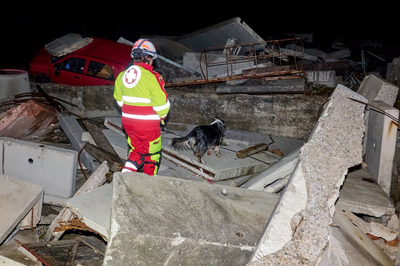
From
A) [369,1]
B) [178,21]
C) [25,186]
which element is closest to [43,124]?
[25,186]

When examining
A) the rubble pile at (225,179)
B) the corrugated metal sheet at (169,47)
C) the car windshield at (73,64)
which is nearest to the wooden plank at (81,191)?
the rubble pile at (225,179)

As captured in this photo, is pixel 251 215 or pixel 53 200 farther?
pixel 53 200

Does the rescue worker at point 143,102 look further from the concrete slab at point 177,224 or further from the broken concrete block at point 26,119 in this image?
the broken concrete block at point 26,119

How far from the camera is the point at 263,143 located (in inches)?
247

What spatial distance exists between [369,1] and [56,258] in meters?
18.0

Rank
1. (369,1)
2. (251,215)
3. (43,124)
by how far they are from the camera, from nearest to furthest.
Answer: (251,215), (43,124), (369,1)

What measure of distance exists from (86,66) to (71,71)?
41 centimetres

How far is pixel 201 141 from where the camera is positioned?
5.43 meters

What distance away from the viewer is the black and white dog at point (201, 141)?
5.43m

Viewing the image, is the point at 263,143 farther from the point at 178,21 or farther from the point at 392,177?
the point at 178,21

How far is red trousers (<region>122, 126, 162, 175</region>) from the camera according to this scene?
14.7ft

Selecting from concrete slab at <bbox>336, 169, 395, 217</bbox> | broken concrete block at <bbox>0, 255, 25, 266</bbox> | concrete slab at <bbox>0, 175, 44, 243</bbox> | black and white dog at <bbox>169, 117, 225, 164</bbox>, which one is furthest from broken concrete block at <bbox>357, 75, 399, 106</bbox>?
broken concrete block at <bbox>0, 255, 25, 266</bbox>

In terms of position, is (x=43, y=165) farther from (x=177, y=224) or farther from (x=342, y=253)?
(x=342, y=253)

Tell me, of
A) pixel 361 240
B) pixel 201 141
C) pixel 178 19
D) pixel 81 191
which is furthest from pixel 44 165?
pixel 178 19
